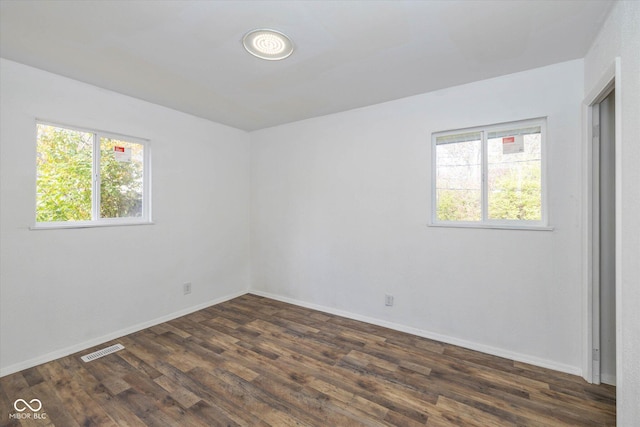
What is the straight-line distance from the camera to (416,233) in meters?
3.00

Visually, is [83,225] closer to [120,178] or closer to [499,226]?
[120,178]

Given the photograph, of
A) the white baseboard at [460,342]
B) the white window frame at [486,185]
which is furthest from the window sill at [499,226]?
the white baseboard at [460,342]

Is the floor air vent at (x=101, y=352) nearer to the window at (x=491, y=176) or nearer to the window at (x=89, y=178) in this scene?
the window at (x=89, y=178)

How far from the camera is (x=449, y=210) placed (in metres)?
2.89

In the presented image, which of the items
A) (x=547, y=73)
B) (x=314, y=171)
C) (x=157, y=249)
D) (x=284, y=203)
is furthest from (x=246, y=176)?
(x=547, y=73)

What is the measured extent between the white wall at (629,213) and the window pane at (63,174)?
13.7 feet

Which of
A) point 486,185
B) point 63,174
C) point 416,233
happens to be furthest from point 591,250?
point 63,174

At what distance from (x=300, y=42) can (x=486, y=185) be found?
2094mm

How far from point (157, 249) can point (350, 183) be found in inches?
96.2

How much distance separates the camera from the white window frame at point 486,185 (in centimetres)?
243

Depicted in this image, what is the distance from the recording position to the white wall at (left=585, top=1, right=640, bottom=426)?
1378mm

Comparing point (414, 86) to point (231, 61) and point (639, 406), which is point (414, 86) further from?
point (639, 406)

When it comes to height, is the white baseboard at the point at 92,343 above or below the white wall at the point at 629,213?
below

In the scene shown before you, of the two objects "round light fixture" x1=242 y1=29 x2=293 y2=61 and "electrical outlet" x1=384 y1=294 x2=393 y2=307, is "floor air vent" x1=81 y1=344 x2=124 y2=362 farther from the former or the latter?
"round light fixture" x1=242 y1=29 x2=293 y2=61
